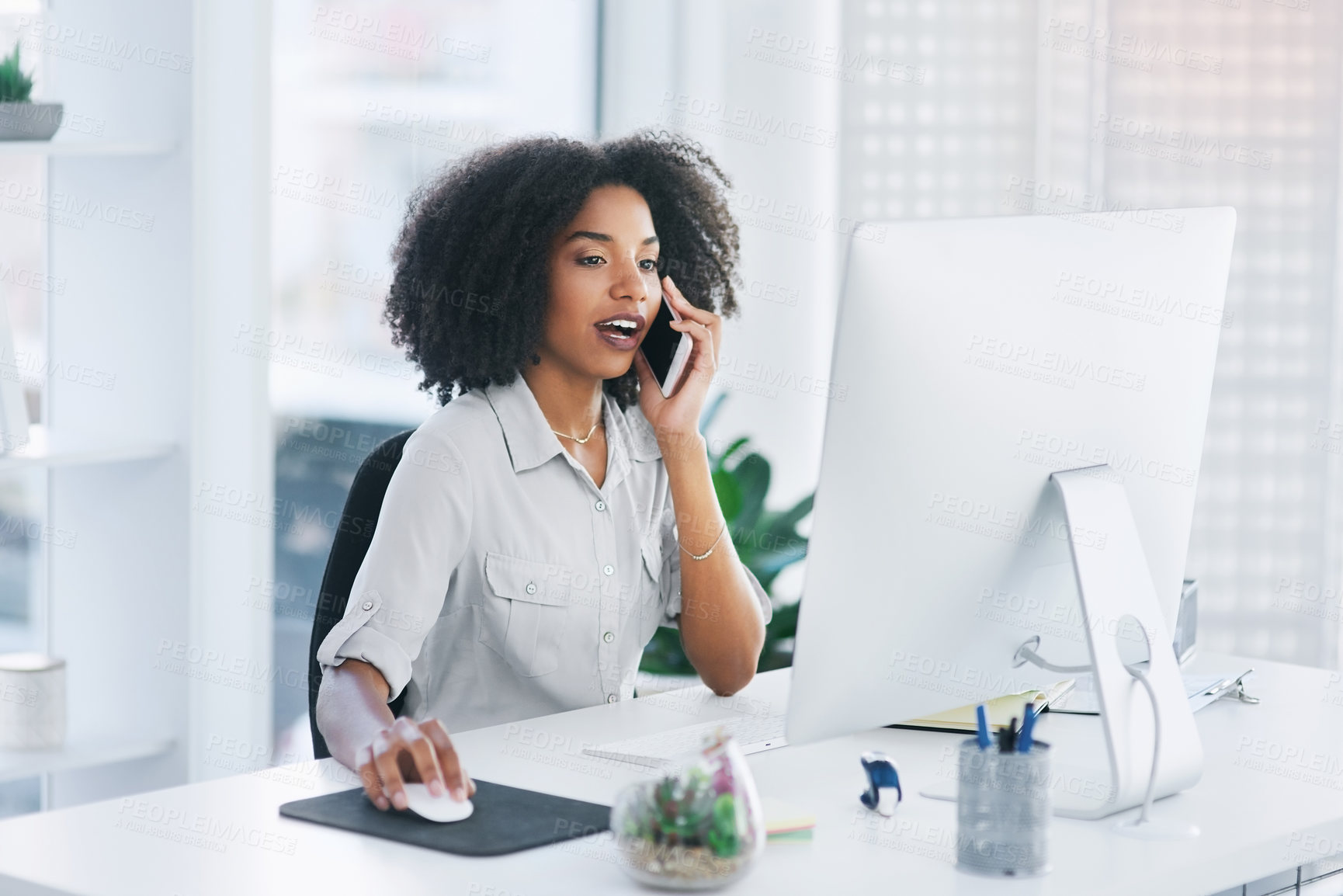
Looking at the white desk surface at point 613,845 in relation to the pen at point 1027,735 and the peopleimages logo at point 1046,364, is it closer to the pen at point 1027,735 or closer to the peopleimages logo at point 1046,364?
the pen at point 1027,735

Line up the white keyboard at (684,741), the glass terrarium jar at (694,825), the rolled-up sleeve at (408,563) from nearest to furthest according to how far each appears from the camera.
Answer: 1. the glass terrarium jar at (694,825)
2. the white keyboard at (684,741)
3. the rolled-up sleeve at (408,563)

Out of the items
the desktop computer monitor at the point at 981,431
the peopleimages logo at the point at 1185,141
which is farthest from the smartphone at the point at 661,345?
the peopleimages logo at the point at 1185,141

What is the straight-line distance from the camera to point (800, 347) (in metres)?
3.59

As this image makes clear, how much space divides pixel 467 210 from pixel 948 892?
45.0 inches

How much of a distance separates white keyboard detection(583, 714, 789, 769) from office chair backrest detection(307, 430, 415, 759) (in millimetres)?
321

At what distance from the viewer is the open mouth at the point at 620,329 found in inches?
75.9

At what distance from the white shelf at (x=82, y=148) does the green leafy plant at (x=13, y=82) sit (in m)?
0.07

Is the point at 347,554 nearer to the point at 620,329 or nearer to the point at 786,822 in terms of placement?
the point at 620,329

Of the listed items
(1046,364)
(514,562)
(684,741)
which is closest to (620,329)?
(514,562)

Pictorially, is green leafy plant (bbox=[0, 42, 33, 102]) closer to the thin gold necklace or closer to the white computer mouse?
the thin gold necklace

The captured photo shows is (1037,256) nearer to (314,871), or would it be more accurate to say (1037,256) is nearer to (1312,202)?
(314,871)

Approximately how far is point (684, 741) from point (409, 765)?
0.37 metres

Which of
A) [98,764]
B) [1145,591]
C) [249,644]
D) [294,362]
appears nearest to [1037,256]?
[1145,591]

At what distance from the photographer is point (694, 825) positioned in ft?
3.76
